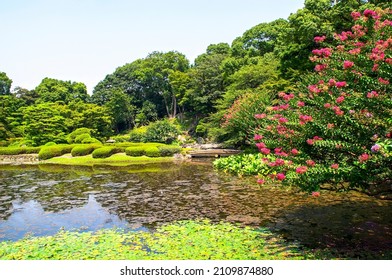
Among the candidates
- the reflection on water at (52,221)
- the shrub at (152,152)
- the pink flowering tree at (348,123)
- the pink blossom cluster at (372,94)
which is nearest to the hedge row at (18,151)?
the shrub at (152,152)

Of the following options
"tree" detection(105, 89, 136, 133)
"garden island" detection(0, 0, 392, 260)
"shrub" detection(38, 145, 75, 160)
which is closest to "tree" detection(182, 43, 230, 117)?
"tree" detection(105, 89, 136, 133)

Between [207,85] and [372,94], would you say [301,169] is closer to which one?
[372,94]

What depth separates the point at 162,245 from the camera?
28.2 ft

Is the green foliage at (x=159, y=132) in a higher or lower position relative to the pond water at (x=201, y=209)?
higher

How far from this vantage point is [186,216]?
11.6m

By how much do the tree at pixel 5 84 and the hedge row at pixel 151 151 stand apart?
56362 mm

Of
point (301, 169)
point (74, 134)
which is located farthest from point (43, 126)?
point (301, 169)

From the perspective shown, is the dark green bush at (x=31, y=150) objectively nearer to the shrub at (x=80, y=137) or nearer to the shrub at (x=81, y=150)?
the shrub at (x=80, y=137)

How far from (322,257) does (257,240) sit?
1822 mm

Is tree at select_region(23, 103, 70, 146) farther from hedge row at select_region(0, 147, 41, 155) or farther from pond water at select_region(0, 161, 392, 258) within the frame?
pond water at select_region(0, 161, 392, 258)

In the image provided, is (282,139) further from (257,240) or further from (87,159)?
(87,159)

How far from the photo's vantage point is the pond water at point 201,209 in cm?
937

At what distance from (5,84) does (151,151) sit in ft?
195

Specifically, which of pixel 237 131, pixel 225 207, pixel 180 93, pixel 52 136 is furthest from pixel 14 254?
pixel 180 93
